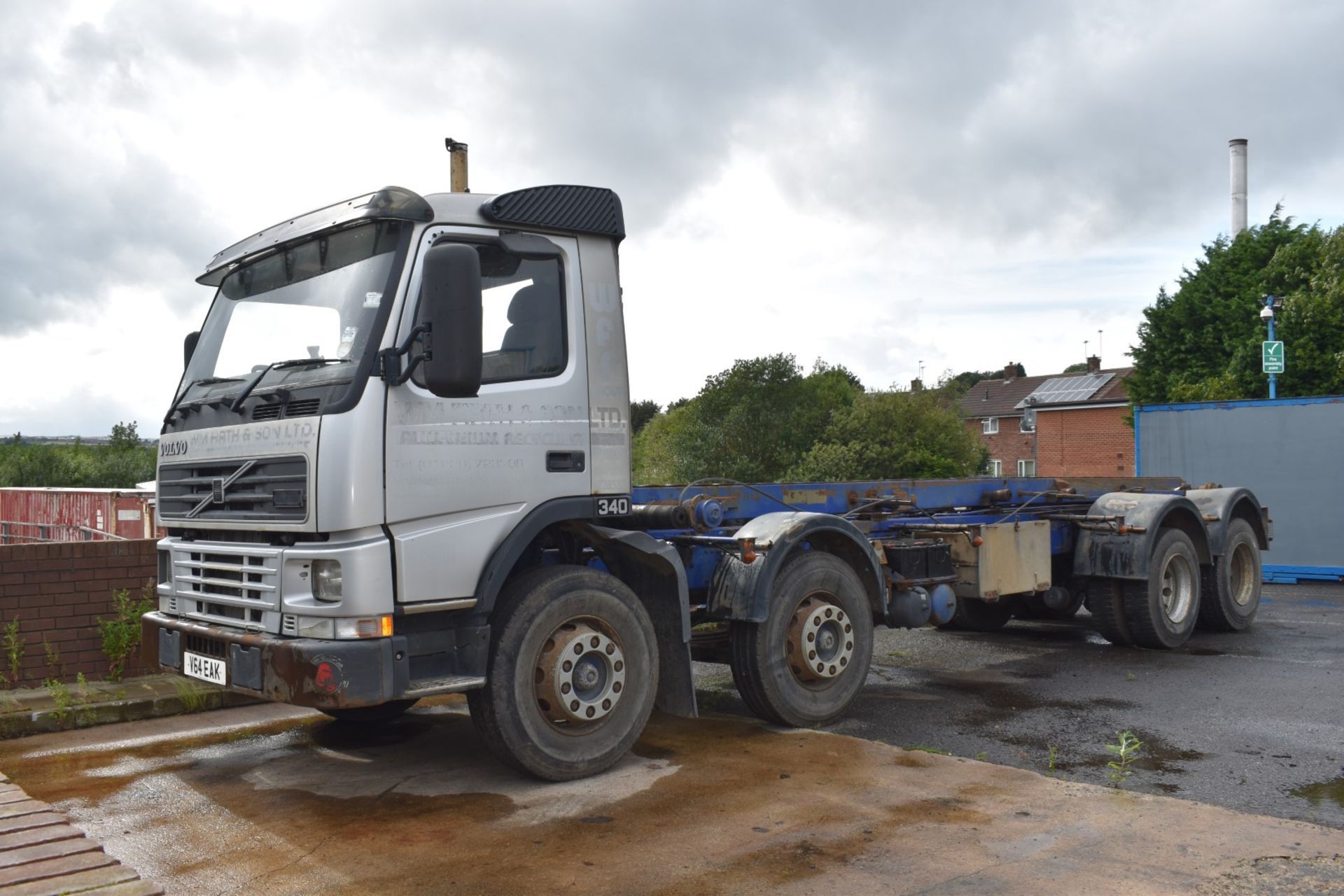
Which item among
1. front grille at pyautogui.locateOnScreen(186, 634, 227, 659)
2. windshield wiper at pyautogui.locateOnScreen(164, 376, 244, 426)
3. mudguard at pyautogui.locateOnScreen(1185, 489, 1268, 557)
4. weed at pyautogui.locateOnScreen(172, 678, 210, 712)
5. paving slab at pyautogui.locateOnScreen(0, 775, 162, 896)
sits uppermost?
windshield wiper at pyautogui.locateOnScreen(164, 376, 244, 426)

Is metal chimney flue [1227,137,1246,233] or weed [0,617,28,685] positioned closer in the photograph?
weed [0,617,28,685]

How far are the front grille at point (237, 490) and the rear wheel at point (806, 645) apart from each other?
114 inches

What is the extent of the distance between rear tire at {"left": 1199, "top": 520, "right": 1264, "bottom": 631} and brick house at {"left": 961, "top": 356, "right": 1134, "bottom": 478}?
4055 cm

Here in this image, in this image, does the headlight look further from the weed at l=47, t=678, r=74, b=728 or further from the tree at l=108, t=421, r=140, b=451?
the tree at l=108, t=421, r=140, b=451

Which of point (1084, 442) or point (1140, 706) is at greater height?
point (1084, 442)

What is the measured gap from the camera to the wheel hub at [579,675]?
5918 millimetres

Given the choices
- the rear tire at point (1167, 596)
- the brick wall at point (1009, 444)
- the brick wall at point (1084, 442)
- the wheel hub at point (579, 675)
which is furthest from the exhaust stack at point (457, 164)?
the brick wall at point (1009, 444)

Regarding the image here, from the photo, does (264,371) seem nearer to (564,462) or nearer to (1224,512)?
(564,462)

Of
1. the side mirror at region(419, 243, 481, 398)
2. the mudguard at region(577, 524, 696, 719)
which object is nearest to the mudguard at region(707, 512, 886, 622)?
the mudguard at region(577, 524, 696, 719)

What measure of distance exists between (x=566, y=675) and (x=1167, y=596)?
22.5 ft

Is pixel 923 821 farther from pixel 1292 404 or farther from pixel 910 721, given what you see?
pixel 1292 404

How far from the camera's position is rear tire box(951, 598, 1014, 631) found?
39.3 feet

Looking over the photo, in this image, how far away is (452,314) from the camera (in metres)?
5.31

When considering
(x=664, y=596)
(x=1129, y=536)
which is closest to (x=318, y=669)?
(x=664, y=596)
